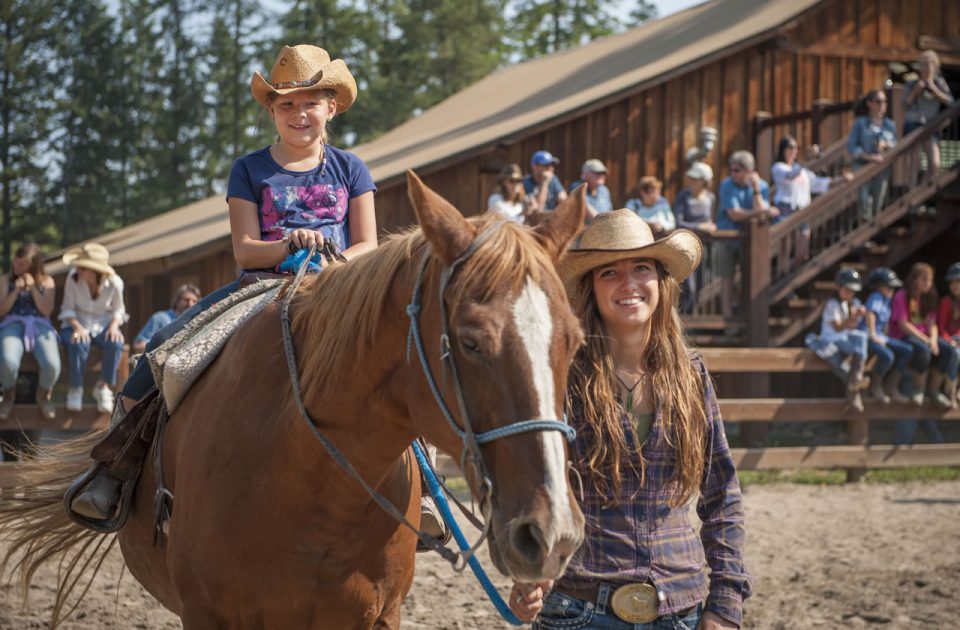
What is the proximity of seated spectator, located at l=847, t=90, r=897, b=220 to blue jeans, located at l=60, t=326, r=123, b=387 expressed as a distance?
383 inches

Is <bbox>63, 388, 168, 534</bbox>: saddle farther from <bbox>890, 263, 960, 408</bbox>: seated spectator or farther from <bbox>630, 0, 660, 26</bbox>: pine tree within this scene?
<bbox>630, 0, 660, 26</bbox>: pine tree

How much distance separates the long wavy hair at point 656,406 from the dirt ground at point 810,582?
2.77 m

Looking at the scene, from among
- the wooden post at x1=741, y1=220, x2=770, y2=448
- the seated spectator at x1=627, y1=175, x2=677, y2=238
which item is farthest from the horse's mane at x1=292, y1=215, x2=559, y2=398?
the wooden post at x1=741, y1=220, x2=770, y2=448

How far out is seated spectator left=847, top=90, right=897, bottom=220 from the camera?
13.9 metres

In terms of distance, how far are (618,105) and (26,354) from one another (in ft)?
31.2

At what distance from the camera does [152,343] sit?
12.9 feet

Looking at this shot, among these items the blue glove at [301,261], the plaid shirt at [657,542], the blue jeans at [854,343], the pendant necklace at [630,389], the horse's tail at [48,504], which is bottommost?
Answer: the blue jeans at [854,343]

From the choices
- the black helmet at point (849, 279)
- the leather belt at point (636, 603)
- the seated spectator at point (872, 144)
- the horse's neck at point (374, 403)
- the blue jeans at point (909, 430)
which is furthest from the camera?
the seated spectator at point (872, 144)

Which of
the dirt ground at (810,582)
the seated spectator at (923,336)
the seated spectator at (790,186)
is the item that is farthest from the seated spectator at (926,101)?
the dirt ground at (810,582)

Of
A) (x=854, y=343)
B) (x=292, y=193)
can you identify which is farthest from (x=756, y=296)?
(x=292, y=193)

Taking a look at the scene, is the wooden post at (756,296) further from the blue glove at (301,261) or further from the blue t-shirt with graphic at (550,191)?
the blue glove at (301,261)

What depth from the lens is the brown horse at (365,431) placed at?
240 cm

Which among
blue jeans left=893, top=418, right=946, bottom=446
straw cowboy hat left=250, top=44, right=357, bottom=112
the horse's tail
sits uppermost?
straw cowboy hat left=250, top=44, right=357, bottom=112

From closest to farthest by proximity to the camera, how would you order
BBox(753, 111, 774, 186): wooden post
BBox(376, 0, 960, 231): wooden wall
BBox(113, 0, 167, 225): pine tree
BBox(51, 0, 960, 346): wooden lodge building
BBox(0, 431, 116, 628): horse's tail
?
BBox(0, 431, 116, 628): horse's tail
BBox(51, 0, 960, 346): wooden lodge building
BBox(376, 0, 960, 231): wooden wall
BBox(753, 111, 774, 186): wooden post
BBox(113, 0, 167, 225): pine tree
